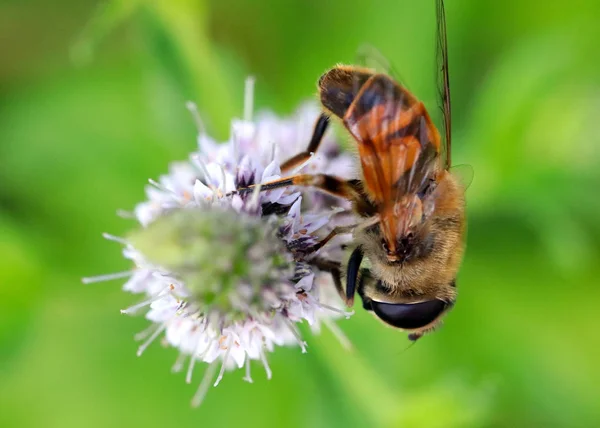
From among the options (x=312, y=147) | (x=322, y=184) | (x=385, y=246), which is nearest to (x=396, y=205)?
(x=385, y=246)

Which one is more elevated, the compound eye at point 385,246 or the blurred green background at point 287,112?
the compound eye at point 385,246

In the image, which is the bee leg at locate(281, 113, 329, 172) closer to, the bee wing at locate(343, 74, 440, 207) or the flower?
the flower

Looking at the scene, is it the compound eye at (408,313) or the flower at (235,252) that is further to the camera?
the compound eye at (408,313)

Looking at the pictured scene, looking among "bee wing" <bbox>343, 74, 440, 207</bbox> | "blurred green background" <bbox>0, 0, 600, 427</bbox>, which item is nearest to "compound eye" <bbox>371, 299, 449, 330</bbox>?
"bee wing" <bbox>343, 74, 440, 207</bbox>

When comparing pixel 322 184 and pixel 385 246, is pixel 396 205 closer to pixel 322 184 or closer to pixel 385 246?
pixel 385 246

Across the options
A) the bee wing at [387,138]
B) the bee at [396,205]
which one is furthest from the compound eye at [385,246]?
the bee wing at [387,138]

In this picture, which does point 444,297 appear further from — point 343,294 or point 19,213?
point 19,213

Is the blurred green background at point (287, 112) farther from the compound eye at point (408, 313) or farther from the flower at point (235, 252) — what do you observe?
the compound eye at point (408, 313)
